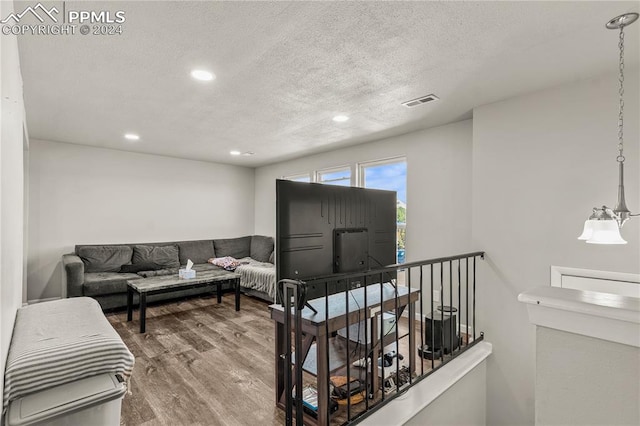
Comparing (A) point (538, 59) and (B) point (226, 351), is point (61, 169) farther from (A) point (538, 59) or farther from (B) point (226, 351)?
(A) point (538, 59)

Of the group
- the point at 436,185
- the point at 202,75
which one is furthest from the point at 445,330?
the point at 202,75

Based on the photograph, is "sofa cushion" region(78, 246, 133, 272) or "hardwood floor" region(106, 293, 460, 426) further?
"sofa cushion" region(78, 246, 133, 272)

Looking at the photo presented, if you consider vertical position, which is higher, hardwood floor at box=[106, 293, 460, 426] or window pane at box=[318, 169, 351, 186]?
window pane at box=[318, 169, 351, 186]

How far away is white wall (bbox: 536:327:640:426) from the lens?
78cm

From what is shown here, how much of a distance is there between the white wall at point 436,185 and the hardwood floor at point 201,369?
7.57 feet

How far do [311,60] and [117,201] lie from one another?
4.75 metres

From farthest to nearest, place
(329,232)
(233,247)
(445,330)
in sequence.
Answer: (233,247) < (445,330) < (329,232)

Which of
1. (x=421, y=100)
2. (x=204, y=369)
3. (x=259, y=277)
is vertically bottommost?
(x=204, y=369)

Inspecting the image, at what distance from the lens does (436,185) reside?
4023 mm

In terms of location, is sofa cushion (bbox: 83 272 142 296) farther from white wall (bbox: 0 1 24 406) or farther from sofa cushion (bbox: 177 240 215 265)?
white wall (bbox: 0 1 24 406)

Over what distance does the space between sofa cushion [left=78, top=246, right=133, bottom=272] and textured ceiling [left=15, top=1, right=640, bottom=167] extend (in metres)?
2.04

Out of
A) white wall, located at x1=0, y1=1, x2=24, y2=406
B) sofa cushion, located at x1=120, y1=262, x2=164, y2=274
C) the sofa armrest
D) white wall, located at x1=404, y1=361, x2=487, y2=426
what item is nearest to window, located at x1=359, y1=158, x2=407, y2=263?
white wall, located at x1=404, y1=361, x2=487, y2=426

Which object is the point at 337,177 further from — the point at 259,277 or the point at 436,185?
the point at 259,277

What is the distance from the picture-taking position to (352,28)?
186cm
